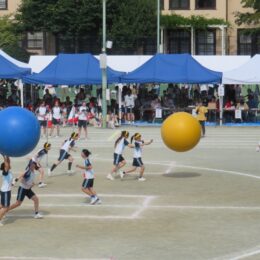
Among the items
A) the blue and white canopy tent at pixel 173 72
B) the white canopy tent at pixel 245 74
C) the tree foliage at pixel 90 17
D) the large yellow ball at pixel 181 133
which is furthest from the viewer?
the tree foliage at pixel 90 17

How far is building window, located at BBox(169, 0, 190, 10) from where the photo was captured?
61.0 meters

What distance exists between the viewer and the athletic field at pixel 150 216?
471 inches

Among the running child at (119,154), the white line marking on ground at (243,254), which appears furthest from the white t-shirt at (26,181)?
the running child at (119,154)

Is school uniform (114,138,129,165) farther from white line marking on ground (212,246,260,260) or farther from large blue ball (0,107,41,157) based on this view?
white line marking on ground (212,246,260,260)

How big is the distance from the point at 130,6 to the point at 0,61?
2108 centimetres

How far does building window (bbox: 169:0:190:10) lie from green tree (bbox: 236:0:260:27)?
14.7 ft

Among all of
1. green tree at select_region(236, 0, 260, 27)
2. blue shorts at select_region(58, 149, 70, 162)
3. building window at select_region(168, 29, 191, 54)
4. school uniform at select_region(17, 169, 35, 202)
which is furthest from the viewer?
building window at select_region(168, 29, 191, 54)

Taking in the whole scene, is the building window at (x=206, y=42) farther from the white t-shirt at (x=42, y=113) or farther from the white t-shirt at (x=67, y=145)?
the white t-shirt at (x=67, y=145)

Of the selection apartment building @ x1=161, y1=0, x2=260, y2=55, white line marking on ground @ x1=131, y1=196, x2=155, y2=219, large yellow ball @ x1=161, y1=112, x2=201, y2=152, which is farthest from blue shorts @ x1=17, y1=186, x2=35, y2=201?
apartment building @ x1=161, y1=0, x2=260, y2=55

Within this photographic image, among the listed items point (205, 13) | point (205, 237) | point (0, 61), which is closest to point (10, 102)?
point (0, 61)

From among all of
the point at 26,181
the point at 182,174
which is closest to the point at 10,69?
the point at 182,174

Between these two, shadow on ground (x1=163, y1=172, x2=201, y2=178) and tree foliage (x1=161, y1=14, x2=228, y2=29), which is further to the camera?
tree foliage (x1=161, y1=14, x2=228, y2=29)

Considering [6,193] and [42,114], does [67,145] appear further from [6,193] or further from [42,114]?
[42,114]

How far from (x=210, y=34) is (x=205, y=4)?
97.6 inches
